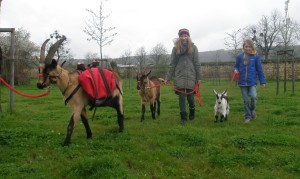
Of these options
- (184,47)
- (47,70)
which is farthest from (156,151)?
(184,47)

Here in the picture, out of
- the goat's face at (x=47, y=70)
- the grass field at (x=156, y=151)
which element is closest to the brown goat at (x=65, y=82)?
the goat's face at (x=47, y=70)

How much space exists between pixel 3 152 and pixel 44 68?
5.86 feet

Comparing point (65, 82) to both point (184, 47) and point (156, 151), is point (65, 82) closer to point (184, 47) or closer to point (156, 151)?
point (156, 151)

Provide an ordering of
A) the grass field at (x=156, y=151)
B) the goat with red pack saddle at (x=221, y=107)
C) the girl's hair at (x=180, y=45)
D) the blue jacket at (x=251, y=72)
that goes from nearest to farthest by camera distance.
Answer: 1. the grass field at (x=156, y=151)
2. the girl's hair at (x=180, y=45)
3. the blue jacket at (x=251, y=72)
4. the goat with red pack saddle at (x=221, y=107)

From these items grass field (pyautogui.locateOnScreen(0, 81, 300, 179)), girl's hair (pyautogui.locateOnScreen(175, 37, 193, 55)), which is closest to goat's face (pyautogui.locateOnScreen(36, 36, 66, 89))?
grass field (pyautogui.locateOnScreen(0, 81, 300, 179))

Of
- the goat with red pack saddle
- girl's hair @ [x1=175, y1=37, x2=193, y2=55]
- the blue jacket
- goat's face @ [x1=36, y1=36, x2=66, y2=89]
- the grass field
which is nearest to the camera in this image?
the grass field

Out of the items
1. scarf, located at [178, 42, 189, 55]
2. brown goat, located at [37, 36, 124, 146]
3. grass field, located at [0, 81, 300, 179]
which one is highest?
scarf, located at [178, 42, 189, 55]

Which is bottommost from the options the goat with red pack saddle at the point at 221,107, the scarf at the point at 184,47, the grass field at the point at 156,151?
the grass field at the point at 156,151

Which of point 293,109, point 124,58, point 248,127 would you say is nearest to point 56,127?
point 248,127

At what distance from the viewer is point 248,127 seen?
839 centimetres

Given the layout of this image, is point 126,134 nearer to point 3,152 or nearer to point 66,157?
point 66,157

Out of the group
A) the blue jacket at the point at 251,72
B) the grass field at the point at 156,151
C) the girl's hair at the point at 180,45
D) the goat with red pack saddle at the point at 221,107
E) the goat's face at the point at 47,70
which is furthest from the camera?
the goat with red pack saddle at the point at 221,107

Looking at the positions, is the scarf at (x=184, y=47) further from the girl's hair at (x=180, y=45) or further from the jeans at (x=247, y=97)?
the jeans at (x=247, y=97)

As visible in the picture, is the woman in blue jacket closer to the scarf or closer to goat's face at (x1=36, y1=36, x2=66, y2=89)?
the scarf
